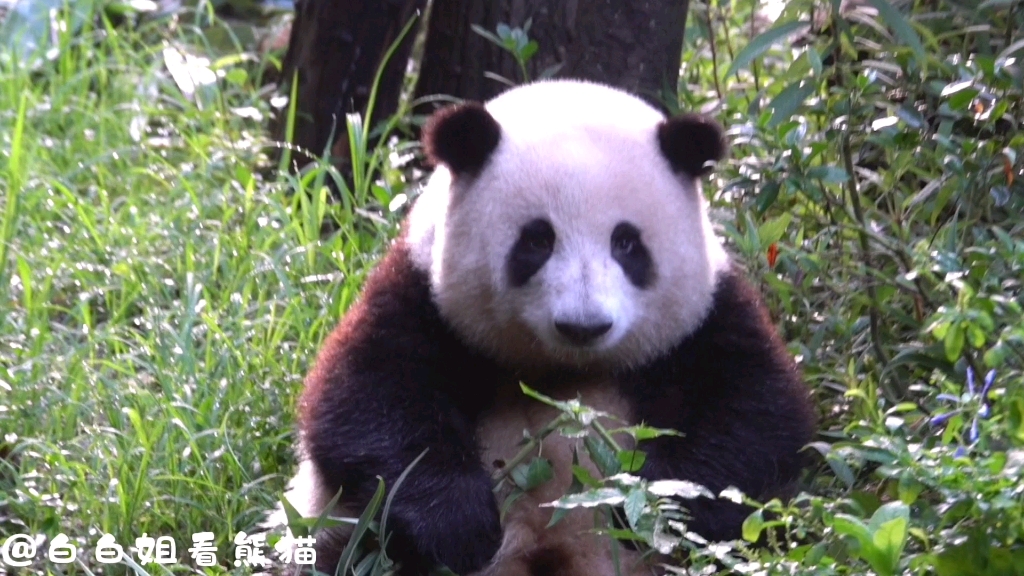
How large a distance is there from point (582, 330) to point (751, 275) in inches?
47.8

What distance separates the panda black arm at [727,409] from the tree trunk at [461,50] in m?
1.63

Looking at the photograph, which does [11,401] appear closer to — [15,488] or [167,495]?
[15,488]

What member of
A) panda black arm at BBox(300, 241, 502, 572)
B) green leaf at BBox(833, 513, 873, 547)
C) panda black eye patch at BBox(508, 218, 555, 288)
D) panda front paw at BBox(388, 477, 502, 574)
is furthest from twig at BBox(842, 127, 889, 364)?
green leaf at BBox(833, 513, 873, 547)

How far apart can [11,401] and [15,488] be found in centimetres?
36

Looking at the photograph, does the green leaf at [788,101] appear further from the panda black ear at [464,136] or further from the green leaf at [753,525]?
the green leaf at [753,525]

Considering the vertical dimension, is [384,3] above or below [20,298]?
above

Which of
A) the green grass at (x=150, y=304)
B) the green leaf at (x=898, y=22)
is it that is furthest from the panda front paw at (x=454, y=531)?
the green leaf at (x=898, y=22)

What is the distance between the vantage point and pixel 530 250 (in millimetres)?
3578

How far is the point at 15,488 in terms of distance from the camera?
4.24 m

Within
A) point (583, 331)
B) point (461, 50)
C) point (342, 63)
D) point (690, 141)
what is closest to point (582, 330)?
point (583, 331)

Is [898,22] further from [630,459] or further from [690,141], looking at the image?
[630,459]

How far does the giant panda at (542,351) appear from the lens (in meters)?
3.56

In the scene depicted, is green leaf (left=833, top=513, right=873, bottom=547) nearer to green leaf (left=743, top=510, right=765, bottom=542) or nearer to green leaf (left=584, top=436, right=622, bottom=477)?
green leaf (left=743, top=510, right=765, bottom=542)

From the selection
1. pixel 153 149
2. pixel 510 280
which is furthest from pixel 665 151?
pixel 153 149
